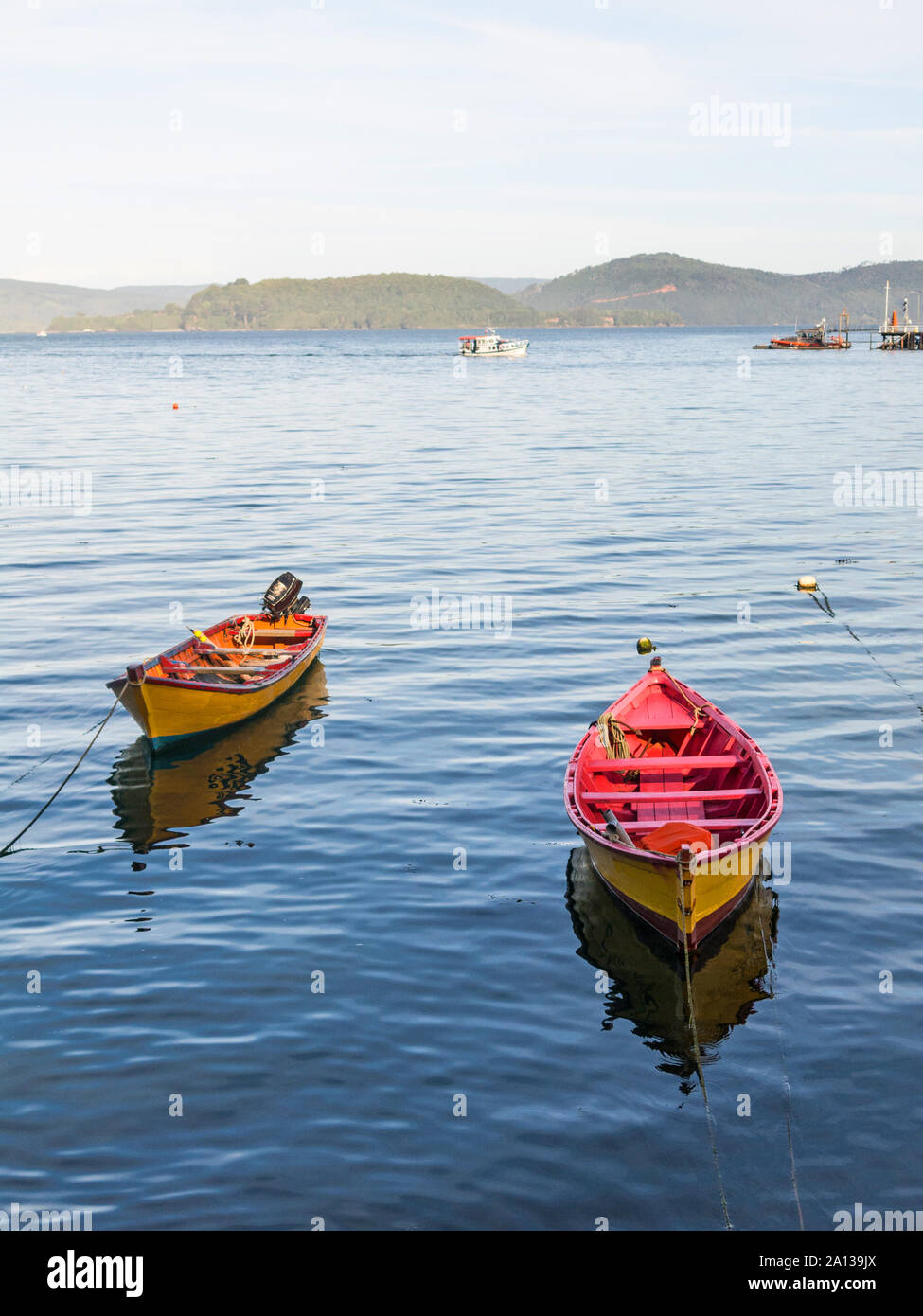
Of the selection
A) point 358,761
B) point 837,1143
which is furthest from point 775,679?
point 837,1143

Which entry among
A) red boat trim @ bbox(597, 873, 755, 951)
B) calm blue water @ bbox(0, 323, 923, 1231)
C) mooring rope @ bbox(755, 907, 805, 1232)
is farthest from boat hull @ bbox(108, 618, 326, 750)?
mooring rope @ bbox(755, 907, 805, 1232)

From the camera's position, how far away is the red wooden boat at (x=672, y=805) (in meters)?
13.5

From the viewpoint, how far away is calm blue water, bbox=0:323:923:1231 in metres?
10.9

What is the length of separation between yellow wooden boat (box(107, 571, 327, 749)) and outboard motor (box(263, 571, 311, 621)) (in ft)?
0.07

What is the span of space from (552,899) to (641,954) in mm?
1876

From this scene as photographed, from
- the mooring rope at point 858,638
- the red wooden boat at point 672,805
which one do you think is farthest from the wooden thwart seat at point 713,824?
the mooring rope at point 858,638

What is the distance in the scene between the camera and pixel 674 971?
45.6 feet

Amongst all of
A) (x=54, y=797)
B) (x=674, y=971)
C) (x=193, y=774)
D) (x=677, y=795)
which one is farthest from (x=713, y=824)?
(x=54, y=797)

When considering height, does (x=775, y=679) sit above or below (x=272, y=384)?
below

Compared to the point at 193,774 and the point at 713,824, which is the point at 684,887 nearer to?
the point at 713,824

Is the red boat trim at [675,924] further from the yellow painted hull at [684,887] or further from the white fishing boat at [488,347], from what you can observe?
the white fishing boat at [488,347]

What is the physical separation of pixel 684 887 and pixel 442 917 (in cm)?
367
